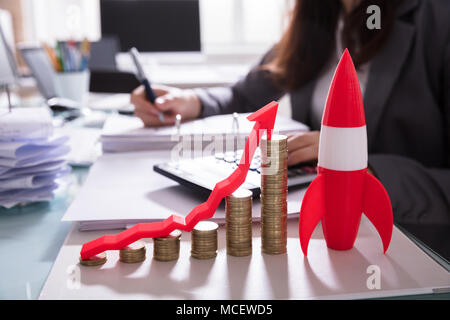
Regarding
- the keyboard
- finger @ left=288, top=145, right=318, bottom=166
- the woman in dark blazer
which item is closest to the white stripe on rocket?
the keyboard

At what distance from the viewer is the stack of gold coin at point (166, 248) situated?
0.42 metres

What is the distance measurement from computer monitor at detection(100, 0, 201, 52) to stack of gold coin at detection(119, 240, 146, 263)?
1780 millimetres

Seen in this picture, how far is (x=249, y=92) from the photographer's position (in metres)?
1.13

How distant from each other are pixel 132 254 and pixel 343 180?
198 millimetres

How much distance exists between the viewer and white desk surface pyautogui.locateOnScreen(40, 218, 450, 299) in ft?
1.21

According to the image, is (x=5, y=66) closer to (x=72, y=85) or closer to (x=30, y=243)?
(x=72, y=85)

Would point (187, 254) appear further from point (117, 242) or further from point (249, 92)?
point (249, 92)

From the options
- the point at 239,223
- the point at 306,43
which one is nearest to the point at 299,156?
the point at 239,223

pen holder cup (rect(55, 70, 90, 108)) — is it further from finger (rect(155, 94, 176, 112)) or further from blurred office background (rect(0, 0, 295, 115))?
finger (rect(155, 94, 176, 112))

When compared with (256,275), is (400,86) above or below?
above

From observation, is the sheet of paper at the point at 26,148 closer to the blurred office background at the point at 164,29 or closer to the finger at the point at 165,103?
the finger at the point at 165,103

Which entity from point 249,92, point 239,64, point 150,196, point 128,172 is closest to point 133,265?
point 150,196

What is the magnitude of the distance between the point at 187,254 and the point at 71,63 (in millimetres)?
1152

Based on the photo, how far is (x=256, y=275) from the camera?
1.29ft
